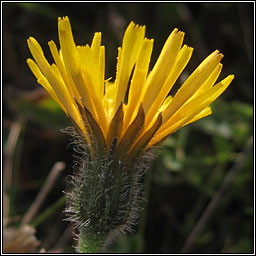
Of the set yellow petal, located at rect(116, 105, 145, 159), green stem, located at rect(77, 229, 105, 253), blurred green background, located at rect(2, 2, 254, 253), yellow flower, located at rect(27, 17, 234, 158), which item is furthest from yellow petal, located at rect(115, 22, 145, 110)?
blurred green background, located at rect(2, 2, 254, 253)

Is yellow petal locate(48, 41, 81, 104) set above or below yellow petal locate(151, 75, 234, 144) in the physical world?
above

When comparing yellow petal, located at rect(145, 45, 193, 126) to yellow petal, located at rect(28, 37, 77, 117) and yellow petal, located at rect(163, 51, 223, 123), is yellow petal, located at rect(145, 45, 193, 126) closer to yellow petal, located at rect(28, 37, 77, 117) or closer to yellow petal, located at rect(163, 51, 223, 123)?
yellow petal, located at rect(163, 51, 223, 123)

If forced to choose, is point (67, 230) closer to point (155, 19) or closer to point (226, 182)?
point (226, 182)

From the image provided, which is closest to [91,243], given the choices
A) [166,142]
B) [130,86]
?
[130,86]

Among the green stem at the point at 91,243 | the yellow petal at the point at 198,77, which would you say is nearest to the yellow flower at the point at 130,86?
the yellow petal at the point at 198,77

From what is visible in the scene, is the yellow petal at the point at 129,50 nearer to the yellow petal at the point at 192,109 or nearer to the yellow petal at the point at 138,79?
the yellow petal at the point at 138,79

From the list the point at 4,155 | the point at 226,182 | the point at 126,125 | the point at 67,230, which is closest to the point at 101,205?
the point at 126,125
